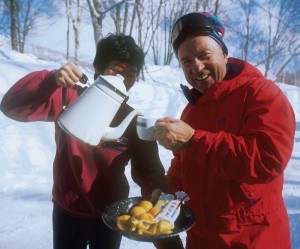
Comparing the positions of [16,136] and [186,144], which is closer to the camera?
[186,144]

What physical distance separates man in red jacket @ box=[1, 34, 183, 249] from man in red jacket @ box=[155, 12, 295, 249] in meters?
0.28

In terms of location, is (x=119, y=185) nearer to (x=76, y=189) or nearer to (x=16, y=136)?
(x=76, y=189)

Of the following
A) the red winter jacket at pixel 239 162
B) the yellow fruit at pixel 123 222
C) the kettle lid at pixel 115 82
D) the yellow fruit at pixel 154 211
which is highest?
the kettle lid at pixel 115 82

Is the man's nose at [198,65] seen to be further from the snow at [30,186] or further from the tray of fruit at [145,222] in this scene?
the snow at [30,186]

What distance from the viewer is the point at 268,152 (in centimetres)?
95

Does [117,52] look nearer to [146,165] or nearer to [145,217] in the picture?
[146,165]

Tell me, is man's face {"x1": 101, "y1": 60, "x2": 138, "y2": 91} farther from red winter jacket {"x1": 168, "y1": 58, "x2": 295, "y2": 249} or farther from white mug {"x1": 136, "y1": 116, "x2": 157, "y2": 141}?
white mug {"x1": 136, "y1": 116, "x2": 157, "y2": 141}

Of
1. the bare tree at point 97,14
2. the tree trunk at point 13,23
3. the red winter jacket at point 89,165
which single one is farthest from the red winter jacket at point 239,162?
the tree trunk at point 13,23

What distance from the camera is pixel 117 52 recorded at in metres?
1.51

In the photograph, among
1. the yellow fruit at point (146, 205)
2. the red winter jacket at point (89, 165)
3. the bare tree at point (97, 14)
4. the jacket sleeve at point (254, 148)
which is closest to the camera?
the jacket sleeve at point (254, 148)

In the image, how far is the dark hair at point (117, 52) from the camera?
152cm

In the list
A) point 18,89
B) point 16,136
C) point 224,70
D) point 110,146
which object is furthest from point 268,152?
point 16,136

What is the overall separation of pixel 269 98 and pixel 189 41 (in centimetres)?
42

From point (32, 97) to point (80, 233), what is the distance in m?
0.73
